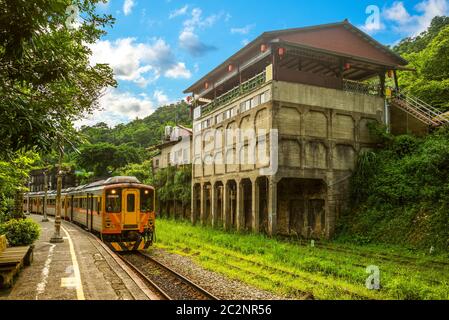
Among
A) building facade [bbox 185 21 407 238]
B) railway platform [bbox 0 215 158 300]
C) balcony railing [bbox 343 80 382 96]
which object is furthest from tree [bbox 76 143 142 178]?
railway platform [bbox 0 215 158 300]

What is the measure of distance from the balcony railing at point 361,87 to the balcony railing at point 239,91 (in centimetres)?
563

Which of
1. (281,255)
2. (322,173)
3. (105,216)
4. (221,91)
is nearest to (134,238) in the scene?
(105,216)

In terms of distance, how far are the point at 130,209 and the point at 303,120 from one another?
11592mm

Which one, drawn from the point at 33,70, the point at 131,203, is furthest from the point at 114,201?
the point at 33,70

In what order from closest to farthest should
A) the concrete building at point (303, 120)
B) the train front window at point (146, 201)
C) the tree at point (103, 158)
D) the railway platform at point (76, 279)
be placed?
the railway platform at point (76, 279)
the train front window at point (146, 201)
the concrete building at point (303, 120)
the tree at point (103, 158)

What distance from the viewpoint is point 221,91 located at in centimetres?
3359

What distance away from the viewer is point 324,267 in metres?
12.6

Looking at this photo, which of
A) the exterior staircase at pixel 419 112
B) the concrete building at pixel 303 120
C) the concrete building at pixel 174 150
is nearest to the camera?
the concrete building at pixel 303 120

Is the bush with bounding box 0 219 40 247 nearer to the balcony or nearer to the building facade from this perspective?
the building facade

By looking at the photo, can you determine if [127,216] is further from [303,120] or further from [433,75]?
[433,75]

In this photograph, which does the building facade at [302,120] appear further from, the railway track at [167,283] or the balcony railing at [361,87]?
the railway track at [167,283]

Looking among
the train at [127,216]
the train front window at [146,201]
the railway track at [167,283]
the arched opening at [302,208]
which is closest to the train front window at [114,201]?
the train at [127,216]

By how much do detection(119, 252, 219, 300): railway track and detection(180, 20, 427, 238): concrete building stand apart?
921 cm

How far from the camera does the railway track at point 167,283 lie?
31.8ft
